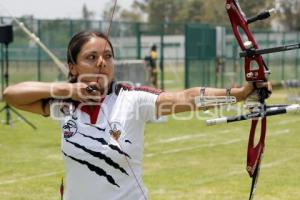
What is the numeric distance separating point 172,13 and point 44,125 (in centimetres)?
7249

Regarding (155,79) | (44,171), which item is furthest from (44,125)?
(155,79)

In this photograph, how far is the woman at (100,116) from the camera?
3193 millimetres

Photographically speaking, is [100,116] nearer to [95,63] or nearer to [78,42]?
[95,63]

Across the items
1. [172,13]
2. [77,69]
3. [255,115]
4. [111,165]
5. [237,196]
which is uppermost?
[172,13]

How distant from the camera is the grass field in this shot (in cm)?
756

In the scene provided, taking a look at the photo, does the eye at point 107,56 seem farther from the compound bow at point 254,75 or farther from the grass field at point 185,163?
the grass field at point 185,163

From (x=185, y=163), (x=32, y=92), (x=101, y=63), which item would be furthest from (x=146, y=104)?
(x=185, y=163)

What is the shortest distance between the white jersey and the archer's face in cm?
15

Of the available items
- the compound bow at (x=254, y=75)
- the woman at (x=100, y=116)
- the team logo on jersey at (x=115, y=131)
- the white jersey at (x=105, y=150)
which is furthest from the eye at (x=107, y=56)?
the compound bow at (x=254, y=75)

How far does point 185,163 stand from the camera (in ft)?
31.3

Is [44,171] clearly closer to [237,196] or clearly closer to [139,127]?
[237,196]

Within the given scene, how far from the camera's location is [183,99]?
10.7 feet

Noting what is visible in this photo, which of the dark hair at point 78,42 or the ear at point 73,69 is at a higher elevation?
the dark hair at point 78,42

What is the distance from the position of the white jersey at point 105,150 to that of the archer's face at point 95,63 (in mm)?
147
